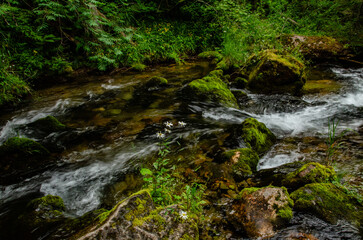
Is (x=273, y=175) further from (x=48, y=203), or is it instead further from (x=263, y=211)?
(x=48, y=203)

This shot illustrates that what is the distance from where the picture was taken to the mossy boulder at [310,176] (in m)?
2.52

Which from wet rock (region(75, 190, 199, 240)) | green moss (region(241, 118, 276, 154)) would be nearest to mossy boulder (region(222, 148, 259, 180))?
green moss (region(241, 118, 276, 154))

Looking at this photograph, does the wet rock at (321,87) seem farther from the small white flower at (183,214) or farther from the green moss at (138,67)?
the green moss at (138,67)

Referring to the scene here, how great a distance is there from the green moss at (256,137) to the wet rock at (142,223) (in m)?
2.15

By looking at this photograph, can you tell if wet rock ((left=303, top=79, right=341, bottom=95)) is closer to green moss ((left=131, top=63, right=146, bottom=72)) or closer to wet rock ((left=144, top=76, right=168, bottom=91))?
wet rock ((left=144, top=76, right=168, bottom=91))

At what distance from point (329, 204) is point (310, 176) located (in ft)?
1.44

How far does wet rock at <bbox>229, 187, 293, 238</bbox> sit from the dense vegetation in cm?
745

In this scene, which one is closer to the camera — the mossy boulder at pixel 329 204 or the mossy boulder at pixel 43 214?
the mossy boulder at pixel 329 204

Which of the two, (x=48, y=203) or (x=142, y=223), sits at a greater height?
(x=142, y=223)

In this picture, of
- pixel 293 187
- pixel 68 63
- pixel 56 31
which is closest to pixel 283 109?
pixel 293 187

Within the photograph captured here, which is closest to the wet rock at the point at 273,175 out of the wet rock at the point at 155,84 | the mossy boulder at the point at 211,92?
the mossy boulder at the point at 211,92

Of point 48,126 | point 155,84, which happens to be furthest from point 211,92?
point 48,126

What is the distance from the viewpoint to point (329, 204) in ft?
7.04

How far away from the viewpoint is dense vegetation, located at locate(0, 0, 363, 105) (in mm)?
7816
